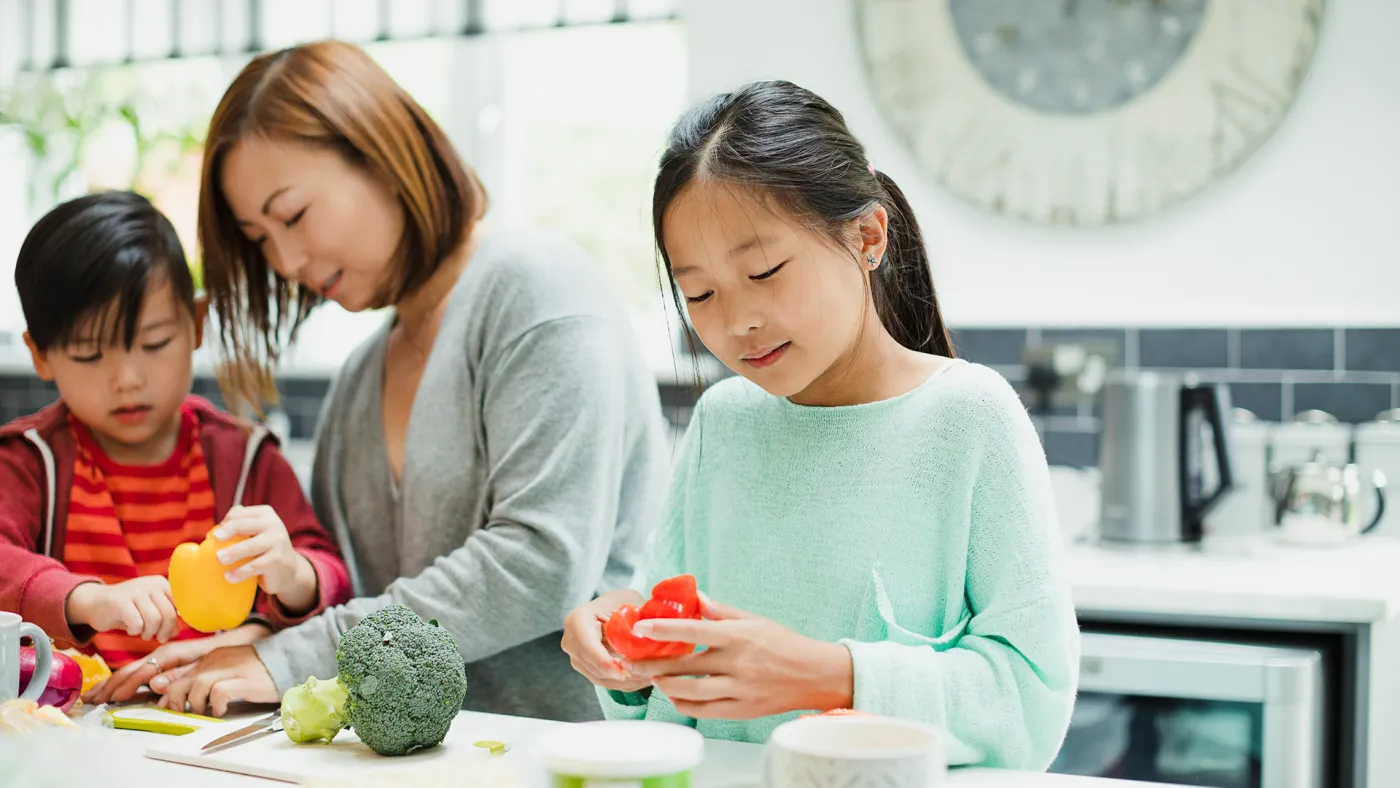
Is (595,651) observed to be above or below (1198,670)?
above

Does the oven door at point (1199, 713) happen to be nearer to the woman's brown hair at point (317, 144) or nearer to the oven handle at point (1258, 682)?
the oven handle at point (1258, 682)

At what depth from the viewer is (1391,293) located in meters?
2.38

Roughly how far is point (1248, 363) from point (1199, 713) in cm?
88

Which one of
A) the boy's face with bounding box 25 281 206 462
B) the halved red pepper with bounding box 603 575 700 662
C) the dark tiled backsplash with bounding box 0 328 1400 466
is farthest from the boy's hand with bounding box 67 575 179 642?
the dark tiled backsplash with bounding box 0 328 1400 466

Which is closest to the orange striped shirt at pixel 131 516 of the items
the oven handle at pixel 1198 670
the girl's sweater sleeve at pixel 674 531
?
the girl's sweater sleeve at pixel 674 531

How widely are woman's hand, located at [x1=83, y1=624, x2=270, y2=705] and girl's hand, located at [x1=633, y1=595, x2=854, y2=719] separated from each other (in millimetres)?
534

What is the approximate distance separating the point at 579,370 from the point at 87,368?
53 cm

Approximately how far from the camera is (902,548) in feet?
3.53

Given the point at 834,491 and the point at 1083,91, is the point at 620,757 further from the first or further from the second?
the point at 1083,91

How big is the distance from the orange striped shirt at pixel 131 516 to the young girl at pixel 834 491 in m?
0.55

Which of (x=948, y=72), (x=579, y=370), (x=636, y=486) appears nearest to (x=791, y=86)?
(x=579, y=370)

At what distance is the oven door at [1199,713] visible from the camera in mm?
1794

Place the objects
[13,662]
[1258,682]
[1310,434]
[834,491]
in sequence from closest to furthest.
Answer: [13,662]
[834,491]
[1258,682]
[1310,434]

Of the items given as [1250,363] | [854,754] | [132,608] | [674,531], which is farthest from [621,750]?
[1250,363]
